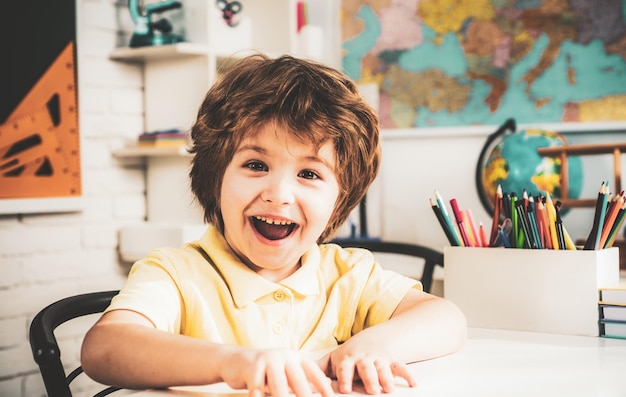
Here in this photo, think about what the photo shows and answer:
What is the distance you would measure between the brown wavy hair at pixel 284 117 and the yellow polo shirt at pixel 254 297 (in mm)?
98

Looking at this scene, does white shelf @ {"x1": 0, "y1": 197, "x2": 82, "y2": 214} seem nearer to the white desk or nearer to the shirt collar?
the shirt collar

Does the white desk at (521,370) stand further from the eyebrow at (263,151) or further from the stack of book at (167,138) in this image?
the stack of book at (167,138)

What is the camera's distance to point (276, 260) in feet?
2.95

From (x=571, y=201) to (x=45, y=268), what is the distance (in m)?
1.38

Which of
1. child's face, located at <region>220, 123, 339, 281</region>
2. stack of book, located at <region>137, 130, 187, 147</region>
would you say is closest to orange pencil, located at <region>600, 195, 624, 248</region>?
child's face, located at <region>220, 123, 339, 281</region>

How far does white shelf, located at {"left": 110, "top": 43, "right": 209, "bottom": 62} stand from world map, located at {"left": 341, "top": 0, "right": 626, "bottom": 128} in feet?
1.65

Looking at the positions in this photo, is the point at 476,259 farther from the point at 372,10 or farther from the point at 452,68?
the point at 372,10

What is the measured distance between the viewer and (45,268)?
195 cm

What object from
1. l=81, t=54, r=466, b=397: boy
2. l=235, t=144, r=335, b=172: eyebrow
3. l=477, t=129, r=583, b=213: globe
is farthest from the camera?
l=477, t=129, r=583, b=213: globe

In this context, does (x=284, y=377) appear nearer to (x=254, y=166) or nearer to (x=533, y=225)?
(x=254, y=166)

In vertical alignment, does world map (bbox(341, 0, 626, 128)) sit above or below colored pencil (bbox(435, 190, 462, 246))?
above

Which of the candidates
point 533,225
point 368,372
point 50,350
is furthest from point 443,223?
point 50,350

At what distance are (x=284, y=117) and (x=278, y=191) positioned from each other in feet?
0.33

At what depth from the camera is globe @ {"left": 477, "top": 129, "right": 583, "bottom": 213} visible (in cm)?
170
